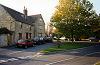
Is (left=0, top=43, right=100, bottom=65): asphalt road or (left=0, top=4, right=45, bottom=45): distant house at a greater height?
(left=0, top=4, right=45, bottom=45): distant house

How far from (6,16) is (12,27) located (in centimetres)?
293

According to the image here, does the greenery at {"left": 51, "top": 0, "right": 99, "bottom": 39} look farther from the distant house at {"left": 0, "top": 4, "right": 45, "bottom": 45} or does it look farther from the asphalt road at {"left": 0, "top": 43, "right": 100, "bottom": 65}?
the asphalt road at {"left": 0, "top": 43, "right": 100, "bottom": 65}

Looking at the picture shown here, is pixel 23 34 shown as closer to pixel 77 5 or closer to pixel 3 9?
pixel 3 9

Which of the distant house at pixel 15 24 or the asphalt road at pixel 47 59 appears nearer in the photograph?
the asphalt road at pixel 47 59

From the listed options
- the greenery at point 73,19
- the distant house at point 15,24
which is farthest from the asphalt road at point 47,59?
the greenery at point 73,19

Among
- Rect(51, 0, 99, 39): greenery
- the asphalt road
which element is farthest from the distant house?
the asphalt road

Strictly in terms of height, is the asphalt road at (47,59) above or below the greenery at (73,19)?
below

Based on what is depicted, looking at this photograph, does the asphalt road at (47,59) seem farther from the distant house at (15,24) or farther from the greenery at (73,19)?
the greenery at (73,19)

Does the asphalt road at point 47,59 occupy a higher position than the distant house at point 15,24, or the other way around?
the distant house at point 15,24

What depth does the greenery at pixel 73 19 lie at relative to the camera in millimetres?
54000

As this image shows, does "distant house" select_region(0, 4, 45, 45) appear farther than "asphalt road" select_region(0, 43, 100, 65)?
Yes

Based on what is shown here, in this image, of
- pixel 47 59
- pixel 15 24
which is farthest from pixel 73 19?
pixel 47 59

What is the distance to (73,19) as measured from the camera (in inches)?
2131

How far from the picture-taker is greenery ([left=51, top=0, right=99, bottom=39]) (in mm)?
54000
